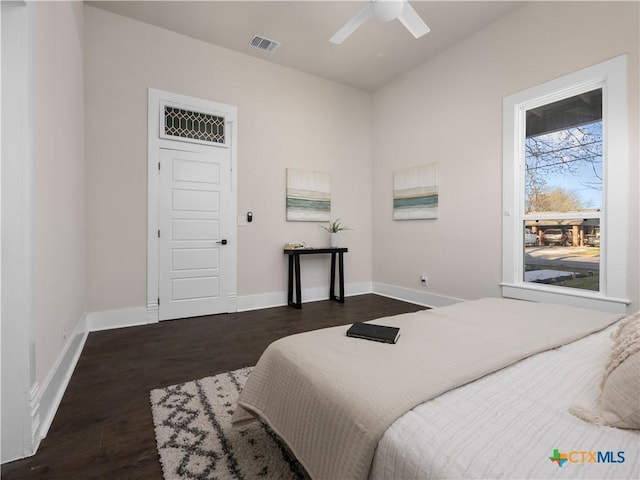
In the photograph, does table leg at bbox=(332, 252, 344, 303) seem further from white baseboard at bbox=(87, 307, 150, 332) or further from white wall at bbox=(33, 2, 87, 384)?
white wall at bbox=(33, 2, 87, 384)

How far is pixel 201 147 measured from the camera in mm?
3859

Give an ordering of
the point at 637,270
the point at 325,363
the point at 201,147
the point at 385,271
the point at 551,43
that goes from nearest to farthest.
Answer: the point at 325,363
the point at 637,270
the point at 551,43
the point at 201,147
the point at 385,271

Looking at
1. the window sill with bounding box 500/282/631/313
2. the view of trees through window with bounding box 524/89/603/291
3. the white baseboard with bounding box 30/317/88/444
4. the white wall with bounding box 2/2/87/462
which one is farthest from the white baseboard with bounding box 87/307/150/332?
the view of trees through window with bounding box 524/89/603/291

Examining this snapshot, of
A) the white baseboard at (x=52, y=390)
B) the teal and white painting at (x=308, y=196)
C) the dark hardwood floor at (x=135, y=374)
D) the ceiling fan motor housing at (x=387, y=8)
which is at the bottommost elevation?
the dark hardwood floor at (x=135, y=374)

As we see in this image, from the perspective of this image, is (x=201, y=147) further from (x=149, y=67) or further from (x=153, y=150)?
(x=149, y=67)

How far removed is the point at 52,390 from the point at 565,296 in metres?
4.09

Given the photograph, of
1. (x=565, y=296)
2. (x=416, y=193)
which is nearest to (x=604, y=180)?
(x=565, y=296)

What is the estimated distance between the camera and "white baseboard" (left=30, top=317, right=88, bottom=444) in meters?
1.47

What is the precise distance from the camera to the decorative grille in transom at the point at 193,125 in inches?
145

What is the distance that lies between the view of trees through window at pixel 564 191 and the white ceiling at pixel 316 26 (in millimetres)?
1310

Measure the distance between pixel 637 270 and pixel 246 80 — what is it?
460cm

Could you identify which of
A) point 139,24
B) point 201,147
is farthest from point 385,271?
point 139,24

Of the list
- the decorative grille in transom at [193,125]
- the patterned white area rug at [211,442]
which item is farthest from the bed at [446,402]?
the decorative grille in transom at [193,125]

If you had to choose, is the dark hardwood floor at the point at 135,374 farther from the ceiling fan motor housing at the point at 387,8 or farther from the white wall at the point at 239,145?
the ceiling fan motor housing at the point at 387,8
